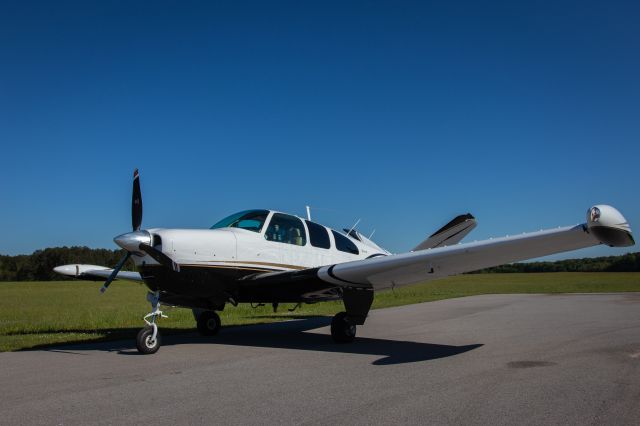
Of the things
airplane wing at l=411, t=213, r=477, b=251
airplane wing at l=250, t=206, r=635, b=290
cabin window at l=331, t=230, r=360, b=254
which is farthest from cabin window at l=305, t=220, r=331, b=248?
airplane wing at l=411, t=213, r=477, b=251

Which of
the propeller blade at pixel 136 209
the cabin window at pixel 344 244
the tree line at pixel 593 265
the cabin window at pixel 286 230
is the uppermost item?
the propeller blade at pixel 136 209

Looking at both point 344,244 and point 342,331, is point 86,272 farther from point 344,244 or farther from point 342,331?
point 342,331

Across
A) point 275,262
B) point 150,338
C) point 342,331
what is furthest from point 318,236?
point 150,338

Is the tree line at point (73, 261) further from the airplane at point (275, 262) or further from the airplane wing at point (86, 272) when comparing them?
the airplane at point (275, 262)

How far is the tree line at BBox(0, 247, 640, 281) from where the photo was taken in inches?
3957

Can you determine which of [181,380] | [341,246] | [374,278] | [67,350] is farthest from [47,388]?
[341,246]

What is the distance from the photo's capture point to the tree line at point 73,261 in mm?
100500

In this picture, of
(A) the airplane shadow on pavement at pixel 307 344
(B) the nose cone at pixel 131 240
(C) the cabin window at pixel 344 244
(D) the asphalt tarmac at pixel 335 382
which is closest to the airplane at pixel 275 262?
(B) the nose cone at pixel 131 240

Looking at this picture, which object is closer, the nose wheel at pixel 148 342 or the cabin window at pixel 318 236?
the nose wheel at pixel 148 342

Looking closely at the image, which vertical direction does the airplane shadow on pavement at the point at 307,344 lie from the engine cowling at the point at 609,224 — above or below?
below

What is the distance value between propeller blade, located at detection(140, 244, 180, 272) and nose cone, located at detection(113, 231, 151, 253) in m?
0.12

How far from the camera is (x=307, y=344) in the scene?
10258 millimetres

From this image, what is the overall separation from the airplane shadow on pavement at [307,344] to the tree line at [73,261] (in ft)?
298

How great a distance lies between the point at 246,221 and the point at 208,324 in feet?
10.1
